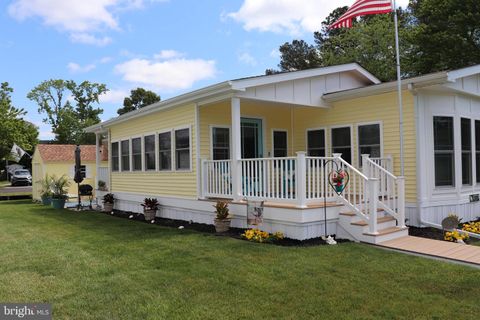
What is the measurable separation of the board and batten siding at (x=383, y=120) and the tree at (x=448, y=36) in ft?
47.9

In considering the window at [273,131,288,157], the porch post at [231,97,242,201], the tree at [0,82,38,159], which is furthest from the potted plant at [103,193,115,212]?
the tree at [0,82,38,159]

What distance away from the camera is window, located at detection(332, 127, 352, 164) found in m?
9.64

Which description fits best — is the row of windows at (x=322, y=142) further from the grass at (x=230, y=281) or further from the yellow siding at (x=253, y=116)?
the grass at (x=230, y=281)

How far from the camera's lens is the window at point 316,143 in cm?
1031

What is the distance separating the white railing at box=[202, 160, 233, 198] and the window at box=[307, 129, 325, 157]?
285cm

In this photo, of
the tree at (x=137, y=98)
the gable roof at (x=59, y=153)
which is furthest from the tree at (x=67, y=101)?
the gable roof at (x=59, y=153)

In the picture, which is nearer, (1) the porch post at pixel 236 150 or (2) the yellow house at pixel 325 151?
(2) the yellow house at pixel 325 151

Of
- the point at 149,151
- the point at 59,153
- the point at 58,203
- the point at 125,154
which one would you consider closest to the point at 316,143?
the point at 149,151

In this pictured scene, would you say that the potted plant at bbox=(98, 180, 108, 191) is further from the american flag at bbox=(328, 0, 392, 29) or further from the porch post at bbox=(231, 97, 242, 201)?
the american flag at bbox=(328, 0, 392, 29)

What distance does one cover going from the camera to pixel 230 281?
482cm

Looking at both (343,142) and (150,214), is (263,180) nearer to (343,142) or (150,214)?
(343,142)

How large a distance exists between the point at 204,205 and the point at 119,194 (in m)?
5.82

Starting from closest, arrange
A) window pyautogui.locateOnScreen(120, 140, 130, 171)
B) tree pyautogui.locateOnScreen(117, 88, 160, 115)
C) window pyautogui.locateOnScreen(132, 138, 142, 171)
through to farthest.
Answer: window pyautogui.locateOnScreen(132, 138, 142, 171), window pyautogui.locateOnScreen(120, 140, 130, 171), tree pyautogui.locateOnScreen(117, 88, 160, 115)

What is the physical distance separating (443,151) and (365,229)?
3.03 metres
